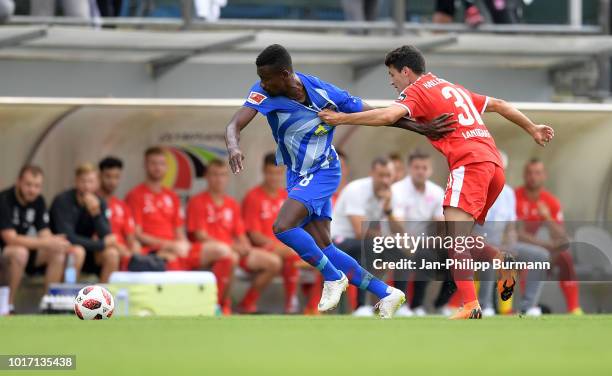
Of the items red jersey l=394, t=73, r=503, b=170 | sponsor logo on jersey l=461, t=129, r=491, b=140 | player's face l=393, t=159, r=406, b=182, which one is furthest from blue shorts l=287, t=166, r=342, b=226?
player's face l=393, t=159, r=406, b=182

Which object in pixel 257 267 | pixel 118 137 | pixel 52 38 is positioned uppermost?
pixel 52 38

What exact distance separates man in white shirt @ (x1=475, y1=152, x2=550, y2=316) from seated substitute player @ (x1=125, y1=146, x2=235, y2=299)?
293 centimetres

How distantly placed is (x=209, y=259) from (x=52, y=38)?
319 cm

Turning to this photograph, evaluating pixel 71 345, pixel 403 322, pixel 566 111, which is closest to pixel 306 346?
pixel 71 345

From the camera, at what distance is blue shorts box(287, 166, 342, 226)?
9727 mm

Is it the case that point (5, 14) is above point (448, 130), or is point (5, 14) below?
above

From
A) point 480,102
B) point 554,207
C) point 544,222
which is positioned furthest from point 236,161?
point 554,207

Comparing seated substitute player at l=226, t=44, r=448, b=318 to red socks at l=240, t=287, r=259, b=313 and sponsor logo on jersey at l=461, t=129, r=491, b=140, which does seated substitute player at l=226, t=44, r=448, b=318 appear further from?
red socks at l=240, t=287, r=259, b=313

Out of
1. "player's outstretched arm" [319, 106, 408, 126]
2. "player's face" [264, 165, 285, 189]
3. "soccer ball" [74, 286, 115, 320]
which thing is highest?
"player's outstretched arm" [319, 106, 408, 126]

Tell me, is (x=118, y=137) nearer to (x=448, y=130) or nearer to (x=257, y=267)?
(x=257, y=267)

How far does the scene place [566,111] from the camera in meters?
15.7

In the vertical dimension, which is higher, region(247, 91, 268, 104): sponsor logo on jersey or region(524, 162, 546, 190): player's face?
region(247, 91, 268, 104): sponsor logo on jersey

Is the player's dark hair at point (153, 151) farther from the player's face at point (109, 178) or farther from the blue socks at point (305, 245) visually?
the blue socks at point (305, 245)

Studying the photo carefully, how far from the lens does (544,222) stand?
51.6ft
